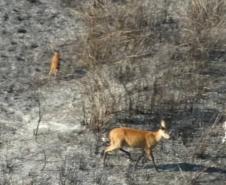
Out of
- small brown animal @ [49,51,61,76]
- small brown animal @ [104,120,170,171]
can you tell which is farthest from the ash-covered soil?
small brown animal @ [104,120,170,171]

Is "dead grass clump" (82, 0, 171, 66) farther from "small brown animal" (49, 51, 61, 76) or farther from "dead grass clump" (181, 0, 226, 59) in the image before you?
"dead grass clump" (181, 0, 226, 59)

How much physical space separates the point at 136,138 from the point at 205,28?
2.66 m

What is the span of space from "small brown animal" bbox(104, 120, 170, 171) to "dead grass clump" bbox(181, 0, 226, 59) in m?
2.14

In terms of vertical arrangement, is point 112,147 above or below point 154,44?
below

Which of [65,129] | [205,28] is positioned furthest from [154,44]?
[65,129]

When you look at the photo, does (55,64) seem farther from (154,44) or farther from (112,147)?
(112,147)

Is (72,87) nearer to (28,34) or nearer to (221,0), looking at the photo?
(28,34)

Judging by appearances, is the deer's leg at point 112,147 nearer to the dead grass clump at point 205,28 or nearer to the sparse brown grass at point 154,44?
the sparse brown grass at point 154,44

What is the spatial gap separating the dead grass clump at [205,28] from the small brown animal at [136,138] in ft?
7.01

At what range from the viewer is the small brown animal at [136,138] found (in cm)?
778

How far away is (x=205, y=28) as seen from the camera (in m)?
10.0

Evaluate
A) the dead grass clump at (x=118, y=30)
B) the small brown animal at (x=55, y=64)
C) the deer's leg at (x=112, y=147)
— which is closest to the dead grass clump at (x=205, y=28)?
the dead grass clump at (x=118, y=30)

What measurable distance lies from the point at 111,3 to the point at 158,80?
65.5 inches

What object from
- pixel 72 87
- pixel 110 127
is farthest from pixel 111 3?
pixel 110 127
